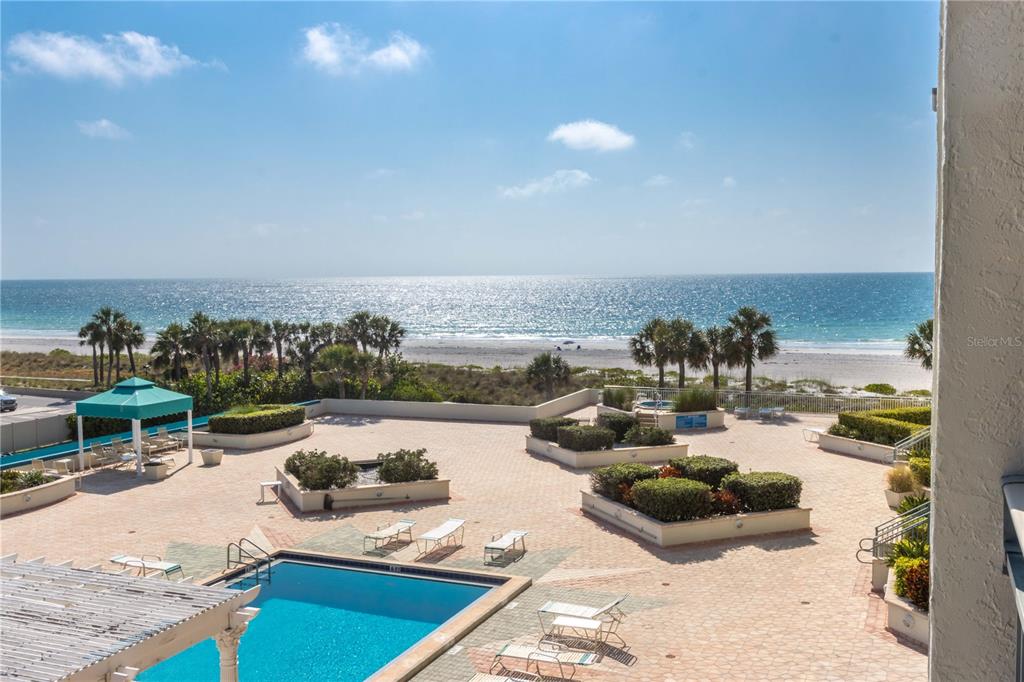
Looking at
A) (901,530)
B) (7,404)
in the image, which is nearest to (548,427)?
(901,530)

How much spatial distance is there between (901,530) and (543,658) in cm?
634

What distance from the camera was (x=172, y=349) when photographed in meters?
31.8

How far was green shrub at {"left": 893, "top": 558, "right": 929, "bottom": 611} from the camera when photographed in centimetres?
1009

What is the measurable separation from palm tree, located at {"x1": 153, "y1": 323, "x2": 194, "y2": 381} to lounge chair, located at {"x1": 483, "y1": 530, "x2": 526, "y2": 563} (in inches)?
862

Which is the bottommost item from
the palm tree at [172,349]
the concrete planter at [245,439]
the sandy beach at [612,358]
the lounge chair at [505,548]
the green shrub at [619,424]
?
the sandy beach at [612,358]

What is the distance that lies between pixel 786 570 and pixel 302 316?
455ft

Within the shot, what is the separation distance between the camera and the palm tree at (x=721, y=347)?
3009 cm

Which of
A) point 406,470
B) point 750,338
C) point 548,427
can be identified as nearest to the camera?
point 406,470

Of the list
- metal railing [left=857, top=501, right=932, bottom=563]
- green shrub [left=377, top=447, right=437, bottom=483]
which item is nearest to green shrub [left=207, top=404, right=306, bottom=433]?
green shrub [left=377, top=447, right=437, bottom=483]

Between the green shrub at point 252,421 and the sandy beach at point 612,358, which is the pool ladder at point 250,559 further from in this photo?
the sandy beach at point 612,358

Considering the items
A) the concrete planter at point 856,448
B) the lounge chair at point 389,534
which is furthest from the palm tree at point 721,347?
the lounge chair at point 389,534

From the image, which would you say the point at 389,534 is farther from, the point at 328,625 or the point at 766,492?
the point at 766,492

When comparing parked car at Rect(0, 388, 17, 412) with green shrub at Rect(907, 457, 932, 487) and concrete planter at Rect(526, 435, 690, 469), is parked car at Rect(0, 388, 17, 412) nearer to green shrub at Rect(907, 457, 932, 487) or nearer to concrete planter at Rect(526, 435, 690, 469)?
concrete planter at Rect(526, 435, 690, 469)

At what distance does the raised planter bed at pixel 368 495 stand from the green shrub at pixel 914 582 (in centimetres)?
998
